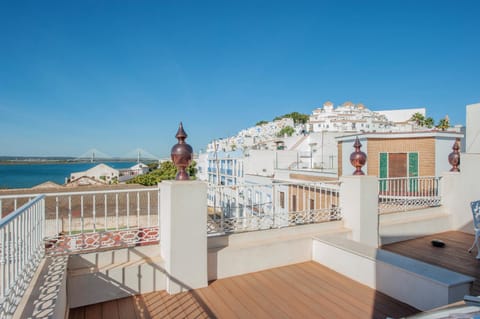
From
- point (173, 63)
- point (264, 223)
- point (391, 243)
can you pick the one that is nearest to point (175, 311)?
point (264, 223)

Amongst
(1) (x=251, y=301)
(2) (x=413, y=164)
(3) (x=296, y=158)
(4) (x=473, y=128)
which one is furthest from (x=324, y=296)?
(3) (x=296, y=158)

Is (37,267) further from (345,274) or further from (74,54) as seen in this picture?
(74,54)

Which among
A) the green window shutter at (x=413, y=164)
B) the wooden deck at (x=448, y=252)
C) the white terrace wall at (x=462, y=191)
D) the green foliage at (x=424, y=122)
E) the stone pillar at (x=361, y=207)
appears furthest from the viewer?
the green foliage at (x=424, y=122)

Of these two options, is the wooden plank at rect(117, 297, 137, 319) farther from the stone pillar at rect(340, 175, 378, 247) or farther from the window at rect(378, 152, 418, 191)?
the window at rect(378, 152, 418, 191)

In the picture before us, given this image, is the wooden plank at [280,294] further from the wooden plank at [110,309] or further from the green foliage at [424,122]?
the green foliage at [424,122]

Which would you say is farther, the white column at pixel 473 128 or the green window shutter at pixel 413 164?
the green window shutter at pixel 413 164

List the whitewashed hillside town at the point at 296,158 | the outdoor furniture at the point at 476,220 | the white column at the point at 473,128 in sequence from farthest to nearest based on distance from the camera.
Answer: 1. the whitewashed hillside town at the point at 296,158
2. the white column at the point at 473,128
3. the outdoor furniture at the point at 476,220

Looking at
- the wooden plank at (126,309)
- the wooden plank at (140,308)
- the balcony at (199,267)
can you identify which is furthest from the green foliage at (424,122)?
the wooden plank at (126,309)

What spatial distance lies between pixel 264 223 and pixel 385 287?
1.75m

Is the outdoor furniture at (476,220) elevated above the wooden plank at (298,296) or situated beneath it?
elevated above

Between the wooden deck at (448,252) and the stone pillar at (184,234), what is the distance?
3111mm

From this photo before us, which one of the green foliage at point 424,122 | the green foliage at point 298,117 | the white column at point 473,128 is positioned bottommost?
the white column at point 473,128

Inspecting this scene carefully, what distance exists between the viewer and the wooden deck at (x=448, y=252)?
3.65 meters

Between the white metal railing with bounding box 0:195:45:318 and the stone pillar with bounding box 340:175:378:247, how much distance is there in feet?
13.9
